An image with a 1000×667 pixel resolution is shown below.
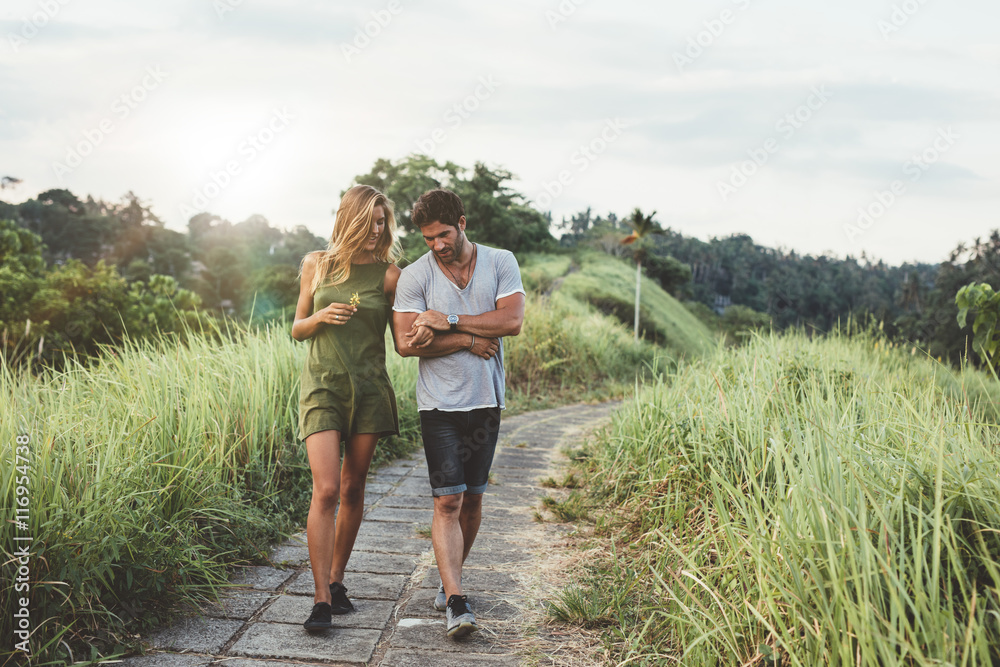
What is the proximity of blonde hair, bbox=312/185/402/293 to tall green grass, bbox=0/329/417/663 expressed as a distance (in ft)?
3.50

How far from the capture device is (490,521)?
400cm

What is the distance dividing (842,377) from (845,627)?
9.95 ft

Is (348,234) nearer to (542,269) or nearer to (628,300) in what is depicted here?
(628,300)

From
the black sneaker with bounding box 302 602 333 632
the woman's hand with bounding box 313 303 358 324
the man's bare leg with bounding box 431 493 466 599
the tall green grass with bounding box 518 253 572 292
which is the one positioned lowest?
the black sneaker with bounding box 302 602 333 632

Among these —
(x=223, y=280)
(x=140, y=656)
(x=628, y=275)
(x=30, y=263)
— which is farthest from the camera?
(x=223, y=280)

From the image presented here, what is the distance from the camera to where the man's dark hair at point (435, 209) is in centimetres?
253

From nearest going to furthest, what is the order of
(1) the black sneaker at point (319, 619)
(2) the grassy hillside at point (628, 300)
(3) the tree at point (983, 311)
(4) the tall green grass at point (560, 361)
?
(1) the black sneaker at point (319, 619) → (3) the tree at point (983, 311) → (4) the tall green grass at point (560, 361) → (2) the grassy hillside at point (628, 300)

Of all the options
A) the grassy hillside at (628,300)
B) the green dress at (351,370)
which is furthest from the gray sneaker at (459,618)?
the grassy hillside at (628,300)

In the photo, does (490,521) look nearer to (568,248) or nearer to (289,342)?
(289,342)

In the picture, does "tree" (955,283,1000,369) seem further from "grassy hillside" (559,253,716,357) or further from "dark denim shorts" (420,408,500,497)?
"grassy hillside" (559,253,716,357)

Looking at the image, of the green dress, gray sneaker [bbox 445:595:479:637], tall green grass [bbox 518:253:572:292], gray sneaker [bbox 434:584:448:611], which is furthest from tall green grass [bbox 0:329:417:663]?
tall green grass [bbox 518:253:572:292]

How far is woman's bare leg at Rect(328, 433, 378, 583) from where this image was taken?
276 centimetres

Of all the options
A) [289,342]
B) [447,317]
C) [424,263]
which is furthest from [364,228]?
[289,342]

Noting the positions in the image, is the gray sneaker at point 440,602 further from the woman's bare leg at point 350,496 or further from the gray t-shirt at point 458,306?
the gray t-shirt at point 458,306
